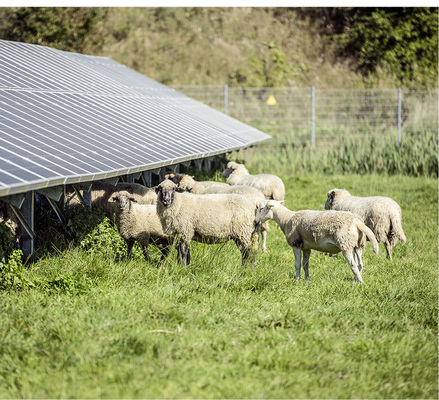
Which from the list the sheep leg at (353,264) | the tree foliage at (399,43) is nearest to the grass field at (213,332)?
the sheep leg at (353,264)

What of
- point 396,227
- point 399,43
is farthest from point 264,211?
point 399,43

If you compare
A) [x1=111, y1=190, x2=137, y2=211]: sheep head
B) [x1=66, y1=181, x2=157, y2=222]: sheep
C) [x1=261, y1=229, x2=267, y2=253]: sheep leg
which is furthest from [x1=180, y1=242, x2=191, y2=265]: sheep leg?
[x1=261, y1=229, x2=267, y2=253]: sheep leg

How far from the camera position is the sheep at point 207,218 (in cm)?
846

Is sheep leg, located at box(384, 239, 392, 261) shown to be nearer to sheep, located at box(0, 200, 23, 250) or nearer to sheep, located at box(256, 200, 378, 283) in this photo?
sheep, located at box(256, 200, 378, 283)

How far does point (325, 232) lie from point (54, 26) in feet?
78.8

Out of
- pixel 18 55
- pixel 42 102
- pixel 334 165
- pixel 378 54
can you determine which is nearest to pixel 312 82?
pixel 378 54

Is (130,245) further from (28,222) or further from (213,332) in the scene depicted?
(213,332)

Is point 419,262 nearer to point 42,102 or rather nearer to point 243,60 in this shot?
point 42,102

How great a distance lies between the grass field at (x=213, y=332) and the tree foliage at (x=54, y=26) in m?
23.1

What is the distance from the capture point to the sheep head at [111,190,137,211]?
884 centimetres

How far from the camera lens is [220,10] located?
3869 cm

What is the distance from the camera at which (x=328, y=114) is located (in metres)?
28.2

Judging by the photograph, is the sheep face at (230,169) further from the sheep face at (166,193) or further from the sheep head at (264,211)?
the sheep face at (166,193)

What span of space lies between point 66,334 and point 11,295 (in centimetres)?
137
